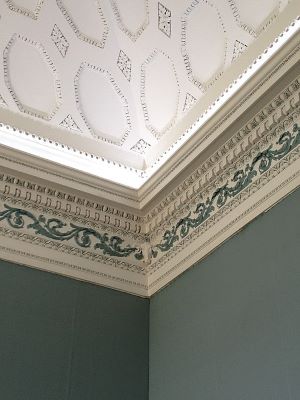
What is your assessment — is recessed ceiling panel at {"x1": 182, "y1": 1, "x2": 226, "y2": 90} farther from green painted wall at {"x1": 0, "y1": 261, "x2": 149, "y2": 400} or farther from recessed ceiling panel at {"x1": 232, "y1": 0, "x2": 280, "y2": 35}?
green painted wall at {"x1": 0, "y1": 261, "x2": 149, "y2": 400}

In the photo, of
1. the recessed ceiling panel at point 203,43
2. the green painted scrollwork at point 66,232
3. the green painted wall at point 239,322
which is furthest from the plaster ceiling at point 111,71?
the green painted wall at point 239,322

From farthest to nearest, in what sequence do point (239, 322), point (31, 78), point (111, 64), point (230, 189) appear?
1. point (111, 64)
2. point (31, 78)
3. point (230, 189)
4. point (239, 322)

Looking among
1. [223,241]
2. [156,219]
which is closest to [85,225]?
[156,219]

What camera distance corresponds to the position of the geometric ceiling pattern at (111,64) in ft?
9.65

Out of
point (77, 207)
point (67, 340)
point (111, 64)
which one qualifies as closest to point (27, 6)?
point (111, 64)

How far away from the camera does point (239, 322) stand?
90.7 inches

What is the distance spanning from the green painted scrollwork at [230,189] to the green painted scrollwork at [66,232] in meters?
0.16

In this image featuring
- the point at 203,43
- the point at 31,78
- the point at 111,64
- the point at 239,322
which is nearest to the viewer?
the point at 239,322

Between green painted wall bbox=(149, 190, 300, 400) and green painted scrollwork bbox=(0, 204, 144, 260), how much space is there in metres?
0.35

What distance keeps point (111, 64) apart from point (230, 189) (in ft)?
3.10

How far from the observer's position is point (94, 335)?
2717 mm

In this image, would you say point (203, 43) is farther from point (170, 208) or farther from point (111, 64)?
point (170, 208)

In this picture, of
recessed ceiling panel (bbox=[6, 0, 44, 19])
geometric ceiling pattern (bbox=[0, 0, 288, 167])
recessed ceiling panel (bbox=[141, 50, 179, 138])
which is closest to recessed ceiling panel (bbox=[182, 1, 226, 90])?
geometric ceiling pattern (bbox=[0, 0, 288, 167])

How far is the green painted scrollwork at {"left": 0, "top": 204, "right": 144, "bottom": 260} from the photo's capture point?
9.29ft
